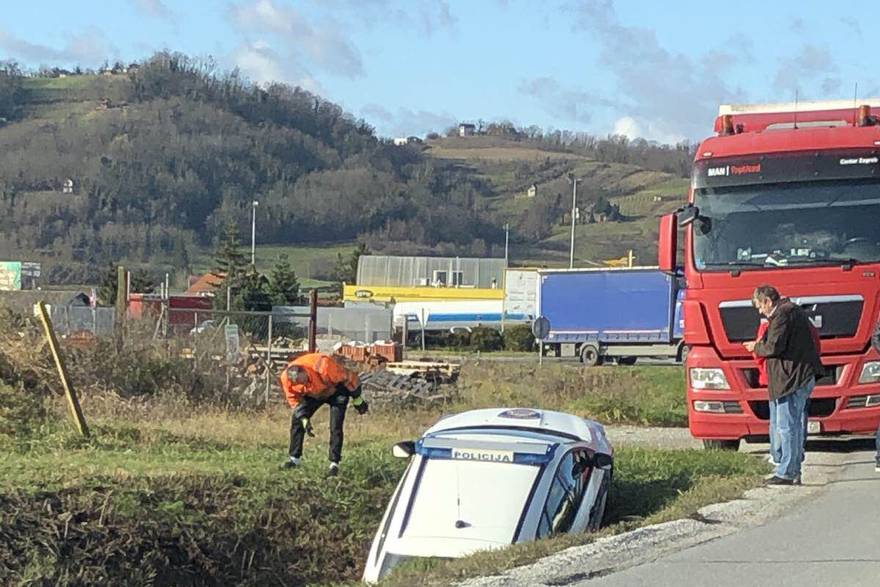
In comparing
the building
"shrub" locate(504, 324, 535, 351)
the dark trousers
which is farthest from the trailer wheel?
the dark trousers

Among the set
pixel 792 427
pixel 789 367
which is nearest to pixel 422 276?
pixel 789 367

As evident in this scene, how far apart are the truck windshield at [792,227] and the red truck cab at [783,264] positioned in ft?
0.04

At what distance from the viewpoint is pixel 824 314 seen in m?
14.7

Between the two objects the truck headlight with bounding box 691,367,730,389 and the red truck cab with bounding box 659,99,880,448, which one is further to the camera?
the truck headlight with bounding box 691,367,730,389

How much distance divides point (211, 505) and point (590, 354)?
135ft

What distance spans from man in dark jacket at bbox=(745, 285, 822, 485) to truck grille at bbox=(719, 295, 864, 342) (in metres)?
2.19

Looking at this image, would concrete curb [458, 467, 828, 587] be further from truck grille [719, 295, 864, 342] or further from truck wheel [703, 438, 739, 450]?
truck wheel [703, 438, 739, 450]

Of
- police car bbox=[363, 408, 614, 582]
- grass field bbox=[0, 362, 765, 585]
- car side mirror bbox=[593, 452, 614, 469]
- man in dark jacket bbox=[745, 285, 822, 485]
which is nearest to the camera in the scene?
police car bbox=[363, 408, 614, 582]

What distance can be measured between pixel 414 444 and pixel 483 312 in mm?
63343

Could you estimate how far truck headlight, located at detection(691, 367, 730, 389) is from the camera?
14859 millimetres

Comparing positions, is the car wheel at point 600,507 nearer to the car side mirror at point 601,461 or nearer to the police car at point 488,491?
the police car at point 488,491

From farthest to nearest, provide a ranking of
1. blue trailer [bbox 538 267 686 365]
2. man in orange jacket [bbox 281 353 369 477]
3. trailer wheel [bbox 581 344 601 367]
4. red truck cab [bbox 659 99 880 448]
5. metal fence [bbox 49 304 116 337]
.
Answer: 1. trailer wheel [bbox 581 344 601 367]
2. blue trailer [bbox 538 267 686 365]
3. metal fence [bbox 49 304 116 337]
4. red truck cab [bbox 659 99 880 448]
5. man in orange jacket [bbox 281 353 369 477]

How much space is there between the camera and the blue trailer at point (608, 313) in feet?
174

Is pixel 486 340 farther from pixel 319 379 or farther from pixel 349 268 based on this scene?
pixel 319 379
